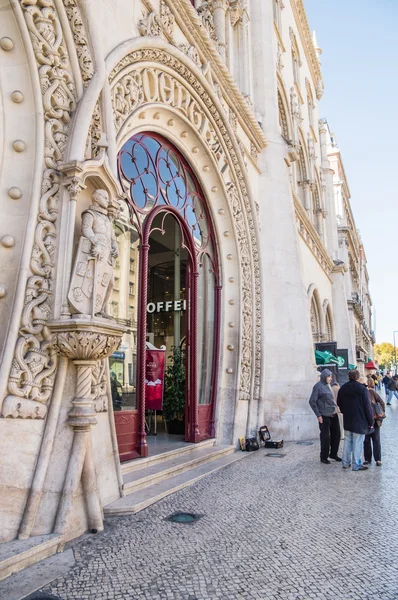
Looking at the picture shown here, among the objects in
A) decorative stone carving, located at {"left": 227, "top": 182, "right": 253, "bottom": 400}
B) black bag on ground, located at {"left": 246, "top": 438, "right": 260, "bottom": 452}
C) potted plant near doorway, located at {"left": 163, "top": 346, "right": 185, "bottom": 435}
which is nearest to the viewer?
black bag on ground, located at {"left": 246, "top": 438, "right": 260, "bottom": 452}

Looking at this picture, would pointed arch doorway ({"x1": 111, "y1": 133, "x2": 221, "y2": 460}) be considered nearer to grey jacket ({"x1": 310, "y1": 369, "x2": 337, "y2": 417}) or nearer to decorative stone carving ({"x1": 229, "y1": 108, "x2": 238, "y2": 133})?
decorative stone carving ({"x1": 229, "y1": 108, "x2": 238, "y2": 133})

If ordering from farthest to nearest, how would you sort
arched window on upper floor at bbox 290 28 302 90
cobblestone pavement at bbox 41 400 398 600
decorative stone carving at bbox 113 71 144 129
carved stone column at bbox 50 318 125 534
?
1. arched window on upper floor at bbox 290 28 302 90
2. decorative stone carving at bbox 113 71 144 129
3. carved stone column at bbox 50 318 125 534
4. cobblestone pavement at bbox 41 400 398 600

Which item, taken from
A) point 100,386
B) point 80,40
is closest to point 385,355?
point 100,386

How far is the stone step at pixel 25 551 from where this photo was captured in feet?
10.5

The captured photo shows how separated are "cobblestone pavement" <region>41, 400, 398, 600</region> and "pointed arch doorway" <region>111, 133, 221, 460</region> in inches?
67.2

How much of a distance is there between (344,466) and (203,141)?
625cm

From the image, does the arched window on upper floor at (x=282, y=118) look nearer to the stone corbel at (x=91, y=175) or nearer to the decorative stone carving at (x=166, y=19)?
the decorative stone carving at (x=166, y=19)

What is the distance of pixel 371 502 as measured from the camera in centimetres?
508

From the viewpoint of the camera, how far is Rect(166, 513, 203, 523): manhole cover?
4.44 m

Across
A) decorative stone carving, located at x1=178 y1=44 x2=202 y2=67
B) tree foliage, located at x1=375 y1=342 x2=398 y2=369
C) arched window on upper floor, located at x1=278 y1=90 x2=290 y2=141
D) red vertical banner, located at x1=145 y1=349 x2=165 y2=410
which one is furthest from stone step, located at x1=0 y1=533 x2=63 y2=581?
tree foliage, located at x1=375 y1=342 x2=398 y2=369

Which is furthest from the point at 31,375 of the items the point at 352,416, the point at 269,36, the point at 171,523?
the point at 269,36

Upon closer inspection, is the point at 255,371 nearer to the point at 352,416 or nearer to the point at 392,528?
the point at 352,416

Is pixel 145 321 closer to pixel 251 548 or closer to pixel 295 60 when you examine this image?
pixel 251 548

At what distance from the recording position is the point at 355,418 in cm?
698
